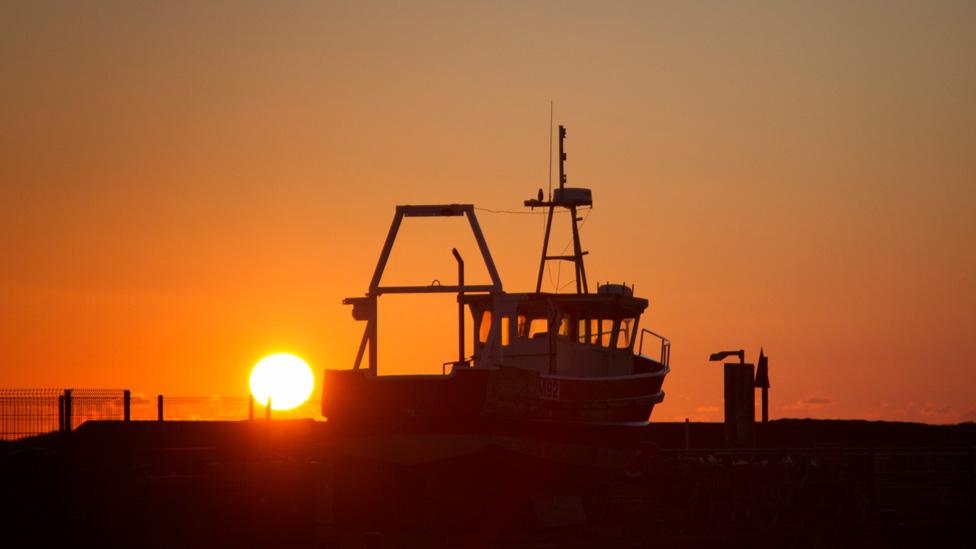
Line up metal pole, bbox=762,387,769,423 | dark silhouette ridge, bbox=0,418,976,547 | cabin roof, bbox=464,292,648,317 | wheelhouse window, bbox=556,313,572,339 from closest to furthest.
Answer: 1. dark silhouette ridge, bbox=0,418,976,547
2. cabin roof, bbox=464,292,648,317
3. wheelhouse window, bbox=556,313,572,339
4. metal pole, bbox=762,387,769,423

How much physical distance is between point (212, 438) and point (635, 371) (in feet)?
38.6

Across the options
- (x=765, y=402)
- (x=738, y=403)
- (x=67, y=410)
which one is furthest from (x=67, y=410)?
(x=765, y=402)

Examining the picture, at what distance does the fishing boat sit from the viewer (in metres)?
32.0

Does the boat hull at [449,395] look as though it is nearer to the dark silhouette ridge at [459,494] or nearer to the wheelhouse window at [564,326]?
the dark silhouette ridge at [459,494]

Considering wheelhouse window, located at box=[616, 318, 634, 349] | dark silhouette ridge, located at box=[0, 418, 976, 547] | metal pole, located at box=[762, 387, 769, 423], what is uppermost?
wheelhouse window, located at box=[616, 318, 634, 349]

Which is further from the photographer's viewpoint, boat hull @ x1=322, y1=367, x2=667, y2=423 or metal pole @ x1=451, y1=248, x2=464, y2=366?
metal pole @ x1=451, y1=248, x2=464, y2=366

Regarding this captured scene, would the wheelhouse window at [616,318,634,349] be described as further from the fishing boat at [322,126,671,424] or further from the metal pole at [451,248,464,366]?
the metal pole at [451,248,464,366]

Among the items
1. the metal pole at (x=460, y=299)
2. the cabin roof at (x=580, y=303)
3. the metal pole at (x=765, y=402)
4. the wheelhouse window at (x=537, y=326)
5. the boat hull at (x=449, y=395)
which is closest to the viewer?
the boat hull at (x=449, y=395)

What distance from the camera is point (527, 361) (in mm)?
37188

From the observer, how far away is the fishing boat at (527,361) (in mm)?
32031

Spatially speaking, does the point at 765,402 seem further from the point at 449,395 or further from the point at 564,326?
the point at 449,395

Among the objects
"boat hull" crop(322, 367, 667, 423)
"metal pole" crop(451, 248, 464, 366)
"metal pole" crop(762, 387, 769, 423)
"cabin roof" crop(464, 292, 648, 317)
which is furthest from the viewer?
"metal pole" crop(762, 387, 769, 423)

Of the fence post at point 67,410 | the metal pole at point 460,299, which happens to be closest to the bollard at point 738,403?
the metal pole at point 460,299

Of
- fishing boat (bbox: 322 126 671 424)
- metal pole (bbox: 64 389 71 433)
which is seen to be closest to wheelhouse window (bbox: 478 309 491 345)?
fishing boat (bbox: 322 126 671 424)
